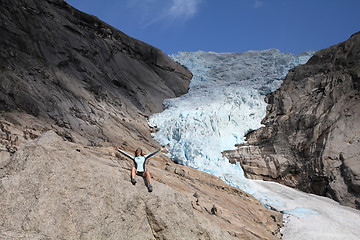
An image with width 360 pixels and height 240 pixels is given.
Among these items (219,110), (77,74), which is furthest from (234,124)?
(77,74)

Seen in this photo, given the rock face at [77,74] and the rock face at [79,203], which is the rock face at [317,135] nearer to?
the rock face at [77,74]

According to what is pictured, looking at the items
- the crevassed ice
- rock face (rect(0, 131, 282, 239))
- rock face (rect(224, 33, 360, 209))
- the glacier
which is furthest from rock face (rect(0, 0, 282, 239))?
rock face (rect(224, 33, 360, 209))

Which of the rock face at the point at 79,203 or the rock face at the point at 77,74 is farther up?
the rock face at the point at 77,74

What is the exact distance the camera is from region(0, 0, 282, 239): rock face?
214 inches

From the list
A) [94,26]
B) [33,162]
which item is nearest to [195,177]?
[33,162]

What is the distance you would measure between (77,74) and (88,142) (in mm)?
7036

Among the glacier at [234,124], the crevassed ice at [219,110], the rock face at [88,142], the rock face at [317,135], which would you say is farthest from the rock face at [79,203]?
the rock face at [317,135]

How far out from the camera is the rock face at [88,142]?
214 inches

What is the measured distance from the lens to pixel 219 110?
24.2 metres

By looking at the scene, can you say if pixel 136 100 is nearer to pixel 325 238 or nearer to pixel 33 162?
pixel 325 238

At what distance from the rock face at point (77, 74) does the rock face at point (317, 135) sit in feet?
25.7

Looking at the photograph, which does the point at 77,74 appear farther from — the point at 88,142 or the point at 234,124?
the point at 234,124

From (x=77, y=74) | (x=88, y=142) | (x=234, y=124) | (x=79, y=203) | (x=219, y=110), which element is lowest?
(x=79, y=203)

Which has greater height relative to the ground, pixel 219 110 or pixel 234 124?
pixel 219 110
